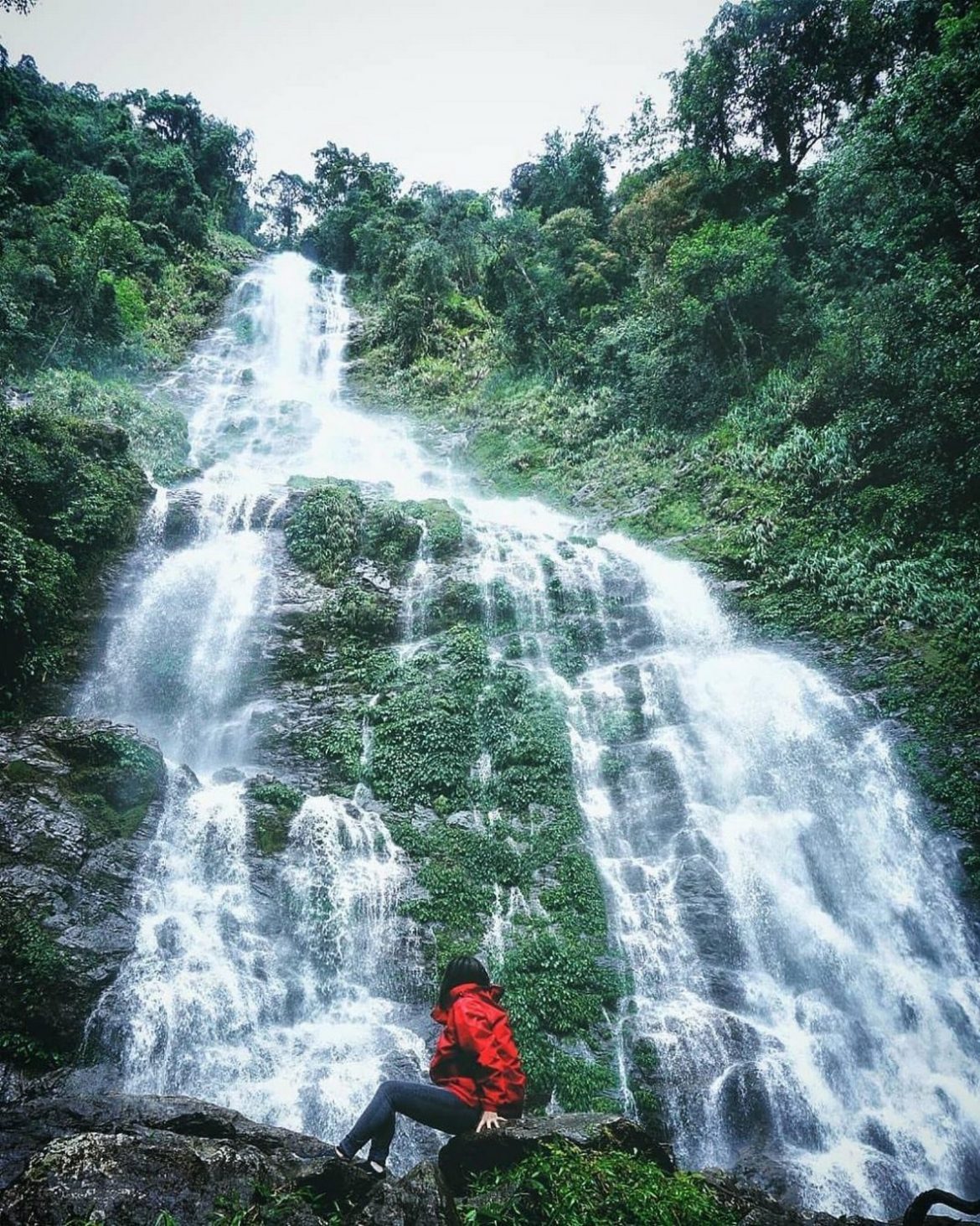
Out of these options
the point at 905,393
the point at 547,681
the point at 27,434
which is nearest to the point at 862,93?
the point at 905,393

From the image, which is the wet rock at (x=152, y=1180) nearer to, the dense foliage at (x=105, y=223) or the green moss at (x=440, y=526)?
the green moss at (x=440, y=526)

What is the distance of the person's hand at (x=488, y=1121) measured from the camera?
369 cm

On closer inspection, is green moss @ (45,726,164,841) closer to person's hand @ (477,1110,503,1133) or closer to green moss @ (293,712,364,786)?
green moss @ (293,712,364,786)

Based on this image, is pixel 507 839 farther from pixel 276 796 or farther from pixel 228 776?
pixel 228 776

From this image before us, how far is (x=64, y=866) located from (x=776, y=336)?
71.8 feet

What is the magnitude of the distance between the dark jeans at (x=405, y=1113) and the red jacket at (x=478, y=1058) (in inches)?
2.7

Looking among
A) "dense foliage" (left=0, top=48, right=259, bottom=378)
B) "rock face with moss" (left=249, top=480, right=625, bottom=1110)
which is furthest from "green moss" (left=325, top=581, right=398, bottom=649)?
"dense foliage" (left=0, top=48, right=259, bottom=378)

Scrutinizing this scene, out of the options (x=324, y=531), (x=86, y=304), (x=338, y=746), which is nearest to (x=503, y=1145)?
(x=338, y=746)

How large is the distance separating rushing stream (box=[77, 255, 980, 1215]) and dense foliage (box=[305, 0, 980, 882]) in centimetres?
185

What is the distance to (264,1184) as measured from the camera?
3.60 meters

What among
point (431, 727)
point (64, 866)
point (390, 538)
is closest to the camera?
point (64, 866)

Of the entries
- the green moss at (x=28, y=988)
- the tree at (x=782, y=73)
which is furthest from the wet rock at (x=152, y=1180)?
the tree at (x=782, y=73)

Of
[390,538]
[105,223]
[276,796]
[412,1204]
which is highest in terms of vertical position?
[105,223]

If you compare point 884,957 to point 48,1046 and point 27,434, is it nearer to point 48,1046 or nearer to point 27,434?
point 48,1046
